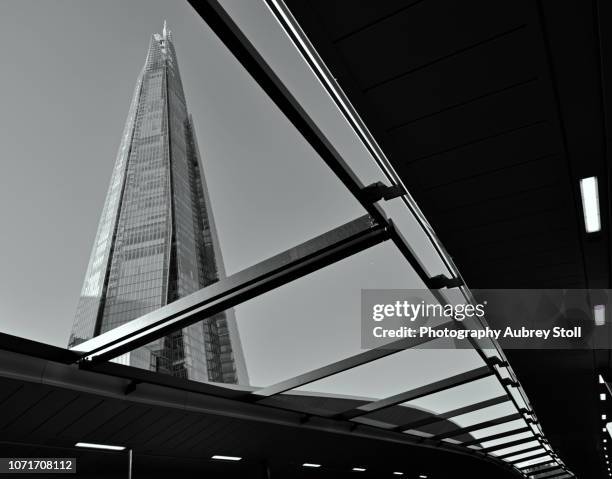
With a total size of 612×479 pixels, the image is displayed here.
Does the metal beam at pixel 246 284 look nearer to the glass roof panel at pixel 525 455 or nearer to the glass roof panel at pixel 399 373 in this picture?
the glass roof panel at pixel 399 373

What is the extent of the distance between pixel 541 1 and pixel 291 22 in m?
1.50

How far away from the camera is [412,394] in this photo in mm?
10836

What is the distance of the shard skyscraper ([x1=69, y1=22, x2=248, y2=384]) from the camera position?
291 ft

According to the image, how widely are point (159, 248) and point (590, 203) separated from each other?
93.5 m

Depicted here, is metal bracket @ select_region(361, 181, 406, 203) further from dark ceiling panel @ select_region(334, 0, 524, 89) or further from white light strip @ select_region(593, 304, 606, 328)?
white light strip @ select_region(593, 304, 606, 328)

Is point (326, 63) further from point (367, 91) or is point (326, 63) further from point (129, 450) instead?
point (129, 450)

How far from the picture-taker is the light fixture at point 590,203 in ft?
15.1

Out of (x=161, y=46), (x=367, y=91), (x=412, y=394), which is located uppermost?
(x=161, y=46)

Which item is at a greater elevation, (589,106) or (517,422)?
(589,106)

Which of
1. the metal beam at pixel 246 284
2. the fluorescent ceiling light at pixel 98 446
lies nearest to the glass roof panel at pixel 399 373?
the fluorescent ceiling light at pixel 98 446

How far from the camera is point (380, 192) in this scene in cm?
437

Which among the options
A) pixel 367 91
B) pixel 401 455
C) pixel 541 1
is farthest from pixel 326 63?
pixel 401 455

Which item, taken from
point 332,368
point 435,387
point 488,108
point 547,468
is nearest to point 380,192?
point 488,108

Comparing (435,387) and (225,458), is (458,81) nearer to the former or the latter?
(435,387)
